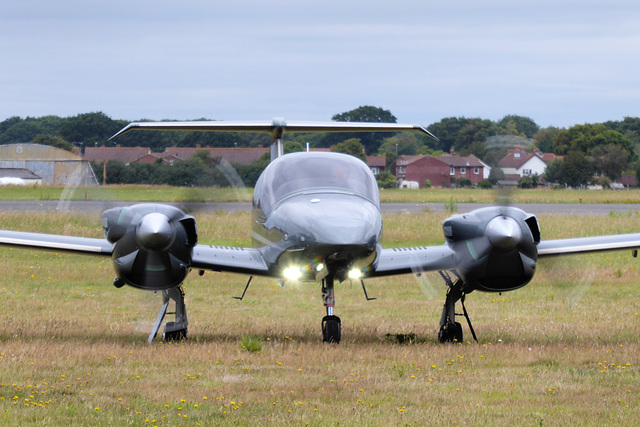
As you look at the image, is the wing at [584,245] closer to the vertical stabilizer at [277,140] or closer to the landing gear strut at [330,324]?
the landing gear strut at [330,324]

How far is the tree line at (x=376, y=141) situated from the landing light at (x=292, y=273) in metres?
2.06

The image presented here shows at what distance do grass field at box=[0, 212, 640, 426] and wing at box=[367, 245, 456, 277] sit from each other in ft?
2.17

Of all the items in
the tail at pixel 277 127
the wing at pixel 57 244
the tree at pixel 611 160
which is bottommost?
the tree at pixel 611 160

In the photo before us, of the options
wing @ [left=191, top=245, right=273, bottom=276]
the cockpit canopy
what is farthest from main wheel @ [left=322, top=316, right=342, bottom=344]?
the cockpit canopy

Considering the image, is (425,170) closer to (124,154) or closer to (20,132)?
(20,132)

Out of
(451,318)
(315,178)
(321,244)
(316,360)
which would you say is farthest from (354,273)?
(451,318)

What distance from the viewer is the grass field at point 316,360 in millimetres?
8242

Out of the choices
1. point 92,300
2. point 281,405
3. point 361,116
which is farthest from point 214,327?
point 361,116

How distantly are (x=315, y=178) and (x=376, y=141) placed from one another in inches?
2817

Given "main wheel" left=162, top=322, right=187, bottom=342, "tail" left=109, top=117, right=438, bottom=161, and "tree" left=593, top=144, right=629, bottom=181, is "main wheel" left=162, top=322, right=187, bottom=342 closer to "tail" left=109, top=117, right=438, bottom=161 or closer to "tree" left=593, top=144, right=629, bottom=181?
"tail" left=109, top=117, right=438, bottom=161

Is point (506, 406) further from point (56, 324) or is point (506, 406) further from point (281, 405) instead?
point (56, 324)

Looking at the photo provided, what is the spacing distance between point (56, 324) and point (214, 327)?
2810 mm

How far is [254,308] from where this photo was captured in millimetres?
17484

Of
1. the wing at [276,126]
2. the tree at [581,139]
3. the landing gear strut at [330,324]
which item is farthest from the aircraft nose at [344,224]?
the tree at [581,139]
